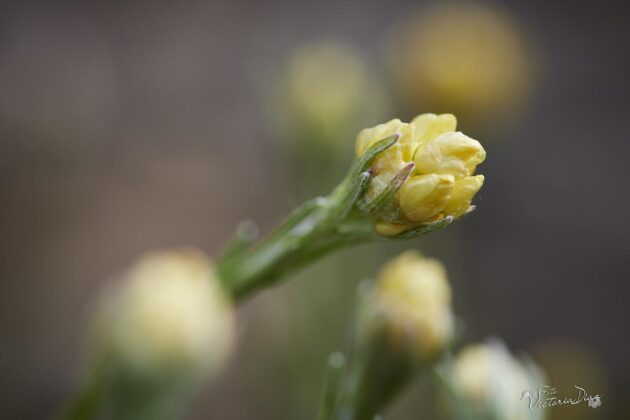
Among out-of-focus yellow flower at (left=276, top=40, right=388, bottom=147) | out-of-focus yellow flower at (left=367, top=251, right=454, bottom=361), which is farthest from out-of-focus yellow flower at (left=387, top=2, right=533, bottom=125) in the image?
out-of-focus yellow flower at (left=367, top=251, right=454, bottom=361)

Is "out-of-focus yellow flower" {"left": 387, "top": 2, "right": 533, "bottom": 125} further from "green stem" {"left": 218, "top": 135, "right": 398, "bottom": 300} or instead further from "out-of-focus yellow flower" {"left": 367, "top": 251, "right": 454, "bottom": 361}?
"green stem" {"left": 218, "top": 135, "right": 398, "bottom": 300}

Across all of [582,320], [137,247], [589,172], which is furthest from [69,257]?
[589,172]

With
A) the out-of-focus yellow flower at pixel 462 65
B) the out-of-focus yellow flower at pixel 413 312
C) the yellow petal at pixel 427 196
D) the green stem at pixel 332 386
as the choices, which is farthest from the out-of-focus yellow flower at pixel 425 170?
the out-of-focus yellow flower at pixel 462 65

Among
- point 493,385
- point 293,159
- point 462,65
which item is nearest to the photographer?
point 493,385

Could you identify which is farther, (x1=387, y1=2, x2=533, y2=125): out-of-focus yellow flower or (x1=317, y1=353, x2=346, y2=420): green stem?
(x1=387, y1=2, x2=533, y2=125): out-of-focus yellow flower

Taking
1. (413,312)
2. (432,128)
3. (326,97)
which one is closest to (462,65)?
(326,97)

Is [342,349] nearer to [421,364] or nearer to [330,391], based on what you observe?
[421,364]

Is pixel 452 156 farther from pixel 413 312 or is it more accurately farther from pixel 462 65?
pixel 462 65
